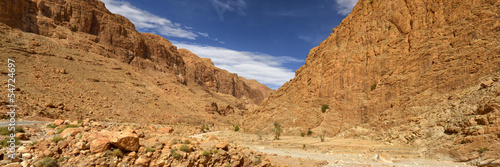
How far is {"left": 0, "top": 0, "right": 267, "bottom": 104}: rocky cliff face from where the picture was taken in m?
51.3

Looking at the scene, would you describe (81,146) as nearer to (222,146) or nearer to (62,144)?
(62,144)

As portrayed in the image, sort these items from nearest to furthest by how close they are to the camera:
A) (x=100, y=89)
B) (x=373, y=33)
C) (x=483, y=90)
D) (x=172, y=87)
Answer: (x=483, y=90) → (x=373, y=33) → (x=100, y=89) → (x=172, y=87)

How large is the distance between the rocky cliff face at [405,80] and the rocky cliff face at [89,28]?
47639mm

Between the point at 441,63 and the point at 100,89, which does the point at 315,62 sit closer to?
the point at 441,63

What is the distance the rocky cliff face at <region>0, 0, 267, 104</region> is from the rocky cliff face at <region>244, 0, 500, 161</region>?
47639 mm

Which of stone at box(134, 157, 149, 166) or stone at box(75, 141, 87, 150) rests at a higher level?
stone at box(75, 141, 87, 150)

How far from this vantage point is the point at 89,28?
214ft

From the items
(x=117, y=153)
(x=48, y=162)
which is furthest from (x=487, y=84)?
A: (x=48, y=162)

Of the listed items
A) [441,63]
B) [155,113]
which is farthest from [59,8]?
[441,63]

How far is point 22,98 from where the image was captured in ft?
98.8

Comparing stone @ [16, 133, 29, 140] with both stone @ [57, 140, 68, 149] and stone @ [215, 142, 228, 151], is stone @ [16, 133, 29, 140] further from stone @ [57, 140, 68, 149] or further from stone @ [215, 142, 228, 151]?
stone @ [215, 142, 228, 151]

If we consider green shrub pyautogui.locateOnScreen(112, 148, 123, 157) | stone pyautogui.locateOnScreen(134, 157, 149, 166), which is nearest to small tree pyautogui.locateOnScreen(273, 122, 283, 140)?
stone pyautogui.locateOnScreen(134, 157, 149, 166)

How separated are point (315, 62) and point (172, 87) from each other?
44.5 m

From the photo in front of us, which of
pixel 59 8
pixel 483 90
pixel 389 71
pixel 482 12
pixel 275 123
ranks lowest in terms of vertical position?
pixel 275 123
